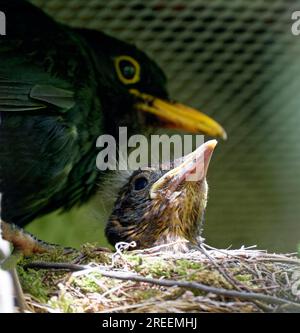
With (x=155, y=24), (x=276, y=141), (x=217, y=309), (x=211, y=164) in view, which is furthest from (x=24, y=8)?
(x=217, y=309)

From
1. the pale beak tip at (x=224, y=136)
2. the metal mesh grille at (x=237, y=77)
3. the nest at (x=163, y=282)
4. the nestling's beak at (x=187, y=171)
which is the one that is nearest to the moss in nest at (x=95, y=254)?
the nest at (x=163, y=282)

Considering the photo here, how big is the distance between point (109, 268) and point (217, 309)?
0.21 metres

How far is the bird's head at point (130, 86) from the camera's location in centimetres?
143

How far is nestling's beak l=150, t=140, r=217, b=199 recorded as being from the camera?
1.24m

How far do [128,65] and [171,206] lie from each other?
14.8 inches

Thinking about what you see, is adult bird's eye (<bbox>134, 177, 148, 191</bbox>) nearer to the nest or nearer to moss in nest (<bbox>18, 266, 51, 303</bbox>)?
the nest

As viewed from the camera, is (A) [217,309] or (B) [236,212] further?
(B) [236,212]

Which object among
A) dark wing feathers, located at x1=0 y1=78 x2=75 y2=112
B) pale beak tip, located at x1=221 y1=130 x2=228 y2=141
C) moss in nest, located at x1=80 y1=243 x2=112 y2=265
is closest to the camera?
moss in nest, located at x1=80 y1=243 x2=112 y2=265

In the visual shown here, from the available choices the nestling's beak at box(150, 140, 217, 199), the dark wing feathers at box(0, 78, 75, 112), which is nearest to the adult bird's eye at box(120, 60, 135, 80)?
the dark wing feathers at box(0, 78, 75, 112)

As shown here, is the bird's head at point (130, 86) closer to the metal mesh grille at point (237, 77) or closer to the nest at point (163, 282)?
the metal mesh grille at point (237, 77)

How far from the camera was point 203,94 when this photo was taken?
1486 millimetres

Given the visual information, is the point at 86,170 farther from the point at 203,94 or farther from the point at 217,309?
the point at 217,309

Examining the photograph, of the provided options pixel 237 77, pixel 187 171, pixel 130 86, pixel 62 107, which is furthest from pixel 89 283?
pixel 237 77

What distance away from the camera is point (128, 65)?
4.79 feet
